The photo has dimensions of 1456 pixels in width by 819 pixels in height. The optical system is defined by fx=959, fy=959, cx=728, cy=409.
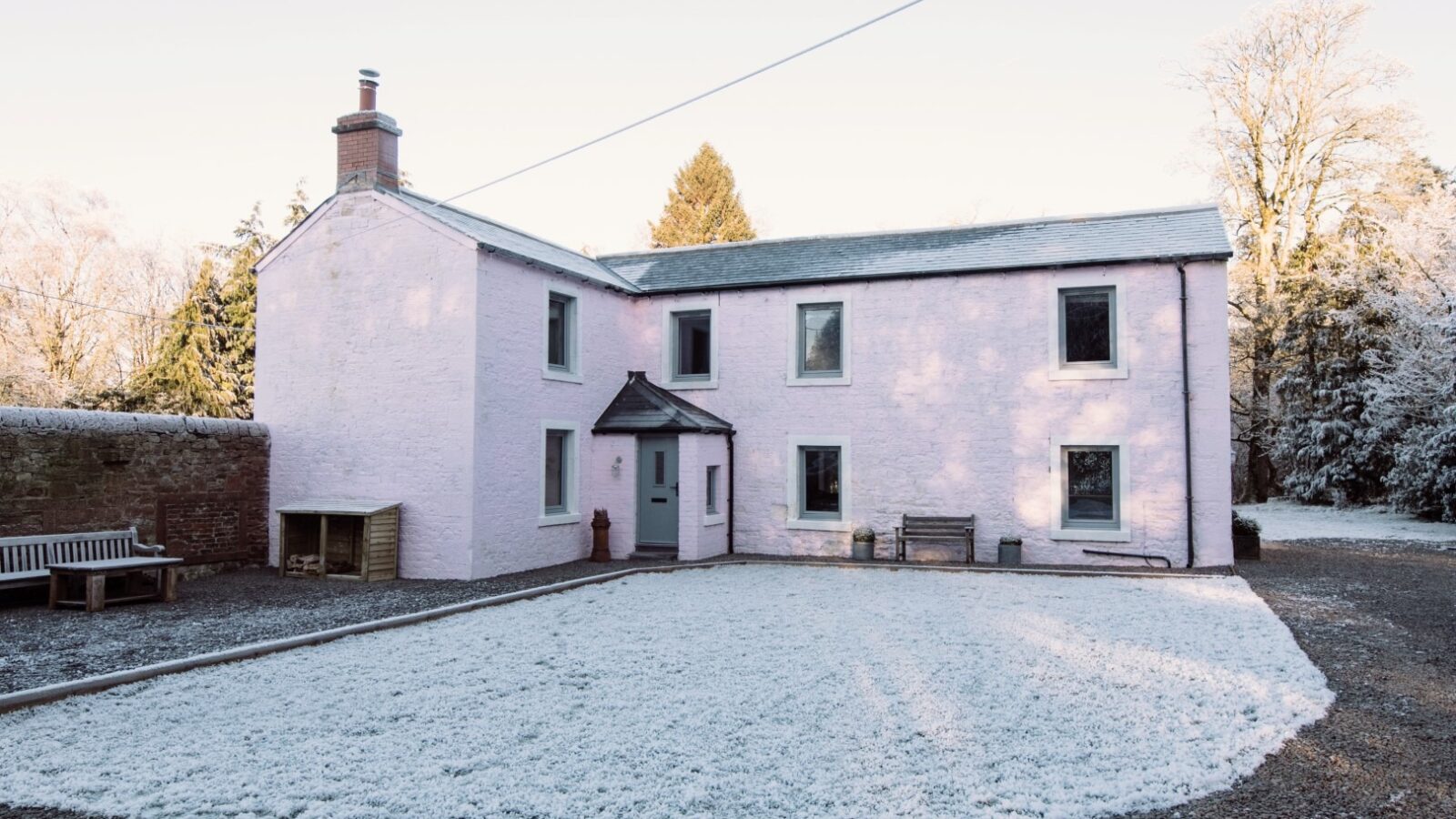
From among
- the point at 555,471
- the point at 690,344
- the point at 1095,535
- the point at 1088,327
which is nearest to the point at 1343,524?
the point at 1095,535

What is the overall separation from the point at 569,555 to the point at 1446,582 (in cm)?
1248

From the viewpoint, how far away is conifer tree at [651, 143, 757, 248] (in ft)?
150

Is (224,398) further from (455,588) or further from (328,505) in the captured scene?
(455,588)

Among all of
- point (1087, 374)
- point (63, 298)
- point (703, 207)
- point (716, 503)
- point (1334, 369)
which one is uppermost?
point (703, 207)

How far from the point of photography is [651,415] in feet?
52.9

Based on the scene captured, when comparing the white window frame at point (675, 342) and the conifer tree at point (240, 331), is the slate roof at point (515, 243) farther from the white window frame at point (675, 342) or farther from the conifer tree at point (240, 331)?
the conifer tree at point (240, 331)

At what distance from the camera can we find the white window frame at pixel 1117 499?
579 inches

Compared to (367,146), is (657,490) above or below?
below

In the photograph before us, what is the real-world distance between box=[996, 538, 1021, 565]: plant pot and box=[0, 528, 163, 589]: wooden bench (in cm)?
1169

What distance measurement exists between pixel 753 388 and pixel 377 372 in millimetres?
6236

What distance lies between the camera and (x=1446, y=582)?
42.1 feet

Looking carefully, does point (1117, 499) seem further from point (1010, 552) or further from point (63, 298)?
point (63, 298)

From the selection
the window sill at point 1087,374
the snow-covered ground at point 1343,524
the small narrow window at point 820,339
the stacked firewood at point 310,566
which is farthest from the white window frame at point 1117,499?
the stacked firewood at point 310,566

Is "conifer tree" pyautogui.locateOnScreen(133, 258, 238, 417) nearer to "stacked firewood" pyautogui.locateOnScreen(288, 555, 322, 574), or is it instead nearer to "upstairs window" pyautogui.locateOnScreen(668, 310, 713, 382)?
"stacked firewood" pyautogui.locateOnScreen(288, 555, 322, 574)
